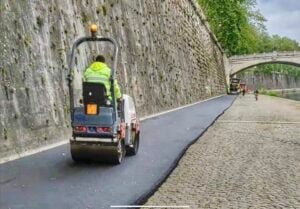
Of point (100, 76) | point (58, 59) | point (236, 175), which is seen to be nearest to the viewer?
point (100, 76)

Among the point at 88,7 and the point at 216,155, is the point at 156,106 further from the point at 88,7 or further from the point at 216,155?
the point at 216,155

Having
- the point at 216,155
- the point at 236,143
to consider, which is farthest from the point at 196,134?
the point at 216,155

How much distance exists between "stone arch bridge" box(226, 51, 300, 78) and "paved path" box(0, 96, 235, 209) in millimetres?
73436

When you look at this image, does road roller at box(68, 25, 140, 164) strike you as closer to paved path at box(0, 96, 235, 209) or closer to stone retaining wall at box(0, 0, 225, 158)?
paved path at box(0, 96, 235, 209)

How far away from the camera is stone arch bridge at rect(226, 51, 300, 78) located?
84.4m

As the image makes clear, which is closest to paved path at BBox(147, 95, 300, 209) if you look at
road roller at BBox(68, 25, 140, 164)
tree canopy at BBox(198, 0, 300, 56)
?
road roller at BBox(68, 25, 140, 164)

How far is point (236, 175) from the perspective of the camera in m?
8.27

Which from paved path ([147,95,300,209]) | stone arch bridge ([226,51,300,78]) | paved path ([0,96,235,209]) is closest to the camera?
paved path ([0,96,235,209])

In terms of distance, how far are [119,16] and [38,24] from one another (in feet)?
26.5

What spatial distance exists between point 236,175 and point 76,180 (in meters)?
2.49

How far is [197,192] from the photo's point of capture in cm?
706

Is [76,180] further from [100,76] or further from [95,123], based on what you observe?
[100,76]

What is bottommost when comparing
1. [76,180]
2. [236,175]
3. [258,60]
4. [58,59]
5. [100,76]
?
[236,175]

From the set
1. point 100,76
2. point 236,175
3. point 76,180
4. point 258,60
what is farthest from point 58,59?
point 258,60
